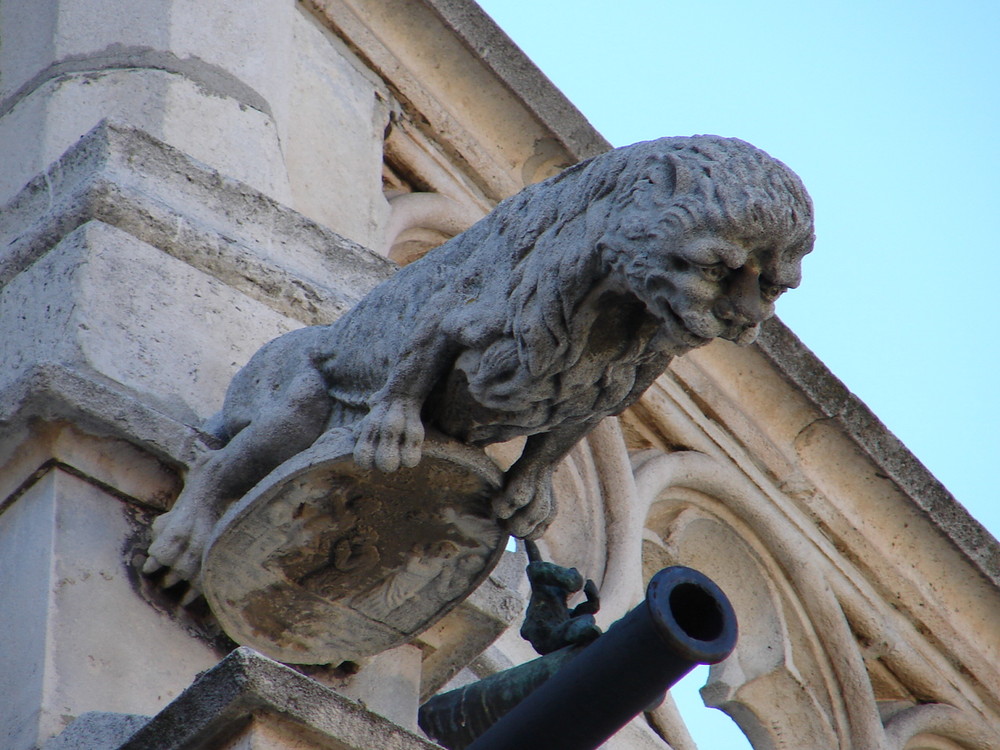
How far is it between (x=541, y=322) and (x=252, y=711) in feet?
2.36

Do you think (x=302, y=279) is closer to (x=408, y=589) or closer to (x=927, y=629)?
(x=408, y=589)

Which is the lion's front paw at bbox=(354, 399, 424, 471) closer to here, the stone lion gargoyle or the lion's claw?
the stone lion gargoyle

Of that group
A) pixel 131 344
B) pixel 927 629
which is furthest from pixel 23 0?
pixel 927 629

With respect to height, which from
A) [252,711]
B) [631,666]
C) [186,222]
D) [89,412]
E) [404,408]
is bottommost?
[631,666]

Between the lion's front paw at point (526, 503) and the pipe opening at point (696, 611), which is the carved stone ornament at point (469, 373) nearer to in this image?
the lion's front paw at point (526, 503)

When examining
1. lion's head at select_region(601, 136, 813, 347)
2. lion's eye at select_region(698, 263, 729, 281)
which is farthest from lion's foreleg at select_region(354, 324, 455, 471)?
lion's eye at select_region(698, 263, 729, 281)

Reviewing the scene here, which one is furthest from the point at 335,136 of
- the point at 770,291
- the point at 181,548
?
the point at 770,291

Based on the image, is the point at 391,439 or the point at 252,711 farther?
the point at 391,439

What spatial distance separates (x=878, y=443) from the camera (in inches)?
291

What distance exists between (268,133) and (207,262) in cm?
80

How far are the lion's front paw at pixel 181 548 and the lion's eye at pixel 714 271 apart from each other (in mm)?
1064

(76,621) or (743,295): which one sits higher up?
(76,621)

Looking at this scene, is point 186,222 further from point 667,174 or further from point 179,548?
point 667,174

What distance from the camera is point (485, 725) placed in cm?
424
